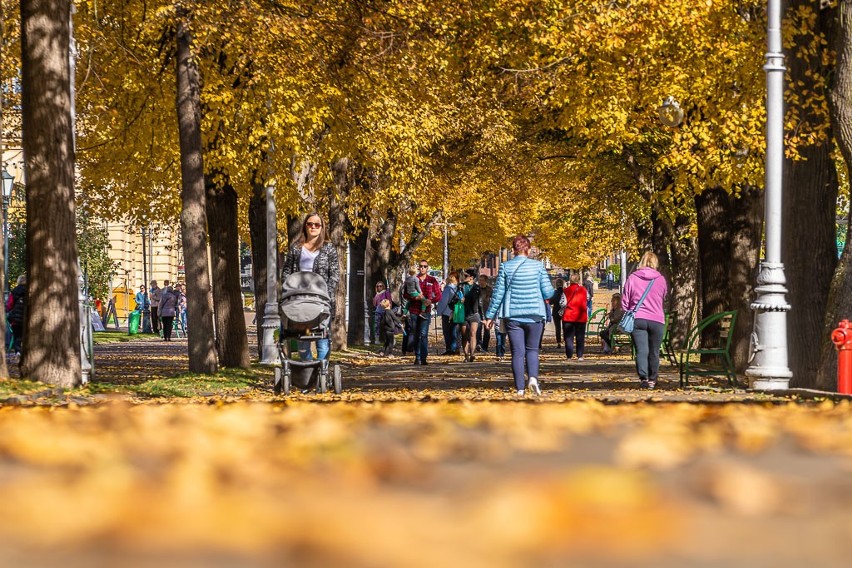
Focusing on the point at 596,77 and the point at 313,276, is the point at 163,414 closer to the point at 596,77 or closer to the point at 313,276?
the point at 313,276

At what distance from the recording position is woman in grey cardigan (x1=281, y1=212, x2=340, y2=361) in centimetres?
1647

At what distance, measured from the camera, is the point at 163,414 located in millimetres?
7895

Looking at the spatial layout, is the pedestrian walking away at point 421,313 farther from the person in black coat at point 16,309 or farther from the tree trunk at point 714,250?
the person in black coat at point 16,309

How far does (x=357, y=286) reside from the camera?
40.0 m

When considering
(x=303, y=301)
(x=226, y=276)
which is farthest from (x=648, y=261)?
(x=226, y=276)

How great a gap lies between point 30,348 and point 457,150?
72.8 feet

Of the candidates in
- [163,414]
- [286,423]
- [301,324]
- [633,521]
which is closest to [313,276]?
[301,324]

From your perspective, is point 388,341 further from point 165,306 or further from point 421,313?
point 165,306

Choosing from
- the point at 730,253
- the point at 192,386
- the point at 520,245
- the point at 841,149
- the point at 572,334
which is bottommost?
the point at 192,386

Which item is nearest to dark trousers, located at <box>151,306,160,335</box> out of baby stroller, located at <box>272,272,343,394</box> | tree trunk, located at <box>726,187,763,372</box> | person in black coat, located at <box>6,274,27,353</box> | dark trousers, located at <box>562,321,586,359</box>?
dark trousers, located at <box>562,321,586,359</box>

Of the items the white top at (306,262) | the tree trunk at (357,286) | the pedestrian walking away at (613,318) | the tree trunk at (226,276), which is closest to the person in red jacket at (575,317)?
the pedestrian walking away at (613,318)

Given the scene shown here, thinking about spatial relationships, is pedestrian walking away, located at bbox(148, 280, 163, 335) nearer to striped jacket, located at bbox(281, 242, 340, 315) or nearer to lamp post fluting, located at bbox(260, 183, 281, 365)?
lamp post fluting, located at bbox(260, 183, 281, 365)

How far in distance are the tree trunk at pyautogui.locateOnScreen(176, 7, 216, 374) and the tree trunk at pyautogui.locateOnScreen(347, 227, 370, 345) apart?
1880cm

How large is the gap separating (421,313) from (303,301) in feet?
42.2
